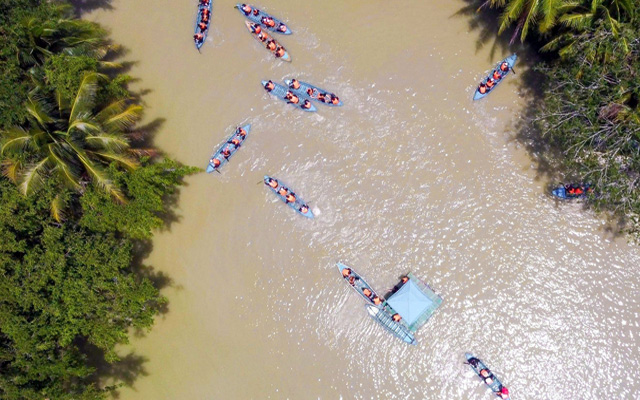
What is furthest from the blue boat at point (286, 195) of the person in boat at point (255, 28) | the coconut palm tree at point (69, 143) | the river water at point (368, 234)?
the person in boat at point (255, 28)

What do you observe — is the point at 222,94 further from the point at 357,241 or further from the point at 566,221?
the point at 566,221

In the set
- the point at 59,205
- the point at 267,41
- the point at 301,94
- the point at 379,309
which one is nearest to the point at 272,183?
the point at 301,94

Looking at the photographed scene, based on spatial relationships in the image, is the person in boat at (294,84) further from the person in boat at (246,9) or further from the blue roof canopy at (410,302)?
the blue roof canopy at (410,302)

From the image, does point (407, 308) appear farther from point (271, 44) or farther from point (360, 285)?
point (271, 44)

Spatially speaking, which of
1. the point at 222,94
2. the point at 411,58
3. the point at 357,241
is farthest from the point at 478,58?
the point at 222,94

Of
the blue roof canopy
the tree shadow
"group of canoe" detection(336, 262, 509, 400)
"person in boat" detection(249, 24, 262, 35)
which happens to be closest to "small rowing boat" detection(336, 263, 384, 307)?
"group of canoe" detection(336, 262, 509, 400)

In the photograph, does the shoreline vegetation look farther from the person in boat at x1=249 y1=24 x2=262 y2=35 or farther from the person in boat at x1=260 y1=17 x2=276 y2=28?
the person in boat at x1=260 y1=17 x2=276 y2=28
